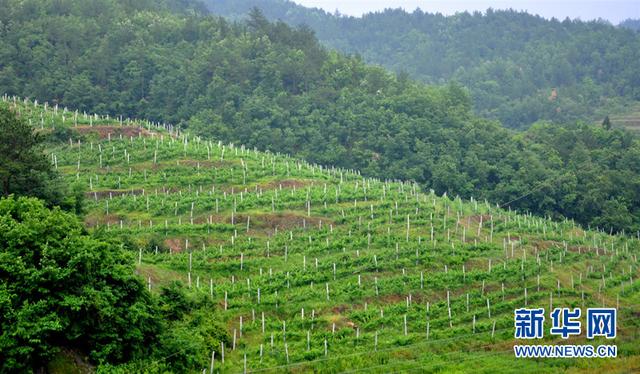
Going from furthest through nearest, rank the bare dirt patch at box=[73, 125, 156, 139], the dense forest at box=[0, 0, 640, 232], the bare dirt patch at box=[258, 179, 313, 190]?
the dense forest at box=[0, 0, 640, 232] → the bare dirt patch at box=[73, 125, 156, 139] → the bare dirt patch at box=[258, 179, 313, 190]

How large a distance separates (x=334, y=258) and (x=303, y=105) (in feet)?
135

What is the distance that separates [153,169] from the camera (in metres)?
51.2

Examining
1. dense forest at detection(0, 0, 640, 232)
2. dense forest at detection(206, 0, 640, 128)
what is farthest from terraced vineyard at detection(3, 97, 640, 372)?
dense forest at detection(206, 0, 640, 128)

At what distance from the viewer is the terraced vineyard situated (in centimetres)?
3234

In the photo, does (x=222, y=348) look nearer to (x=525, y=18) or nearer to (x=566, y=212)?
(x=566, y=212)

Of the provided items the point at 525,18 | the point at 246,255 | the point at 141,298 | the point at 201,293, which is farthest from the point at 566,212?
the point at 525,18

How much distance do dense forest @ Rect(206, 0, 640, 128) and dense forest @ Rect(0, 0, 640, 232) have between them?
44517 mm

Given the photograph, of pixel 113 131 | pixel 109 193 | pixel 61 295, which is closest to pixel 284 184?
pixel 109 193

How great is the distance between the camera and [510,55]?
161 meters

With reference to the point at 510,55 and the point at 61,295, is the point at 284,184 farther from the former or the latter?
the point at 510,55

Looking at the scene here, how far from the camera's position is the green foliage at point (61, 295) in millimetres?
24750

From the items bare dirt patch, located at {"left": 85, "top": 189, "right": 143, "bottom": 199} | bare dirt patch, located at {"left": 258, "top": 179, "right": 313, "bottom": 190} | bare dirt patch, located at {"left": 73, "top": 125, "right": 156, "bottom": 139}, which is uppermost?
bare dirt patch, located at {"left": 73, "top": 125, "right": 156, "bottom": 139}

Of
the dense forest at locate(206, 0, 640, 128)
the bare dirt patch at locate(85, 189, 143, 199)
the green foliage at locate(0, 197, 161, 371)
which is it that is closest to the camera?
the green foliage at locate(0, 197, 161, 371)

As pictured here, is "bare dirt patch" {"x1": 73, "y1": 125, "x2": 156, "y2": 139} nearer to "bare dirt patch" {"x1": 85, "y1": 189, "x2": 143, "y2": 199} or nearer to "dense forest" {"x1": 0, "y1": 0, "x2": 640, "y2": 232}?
"bare dirt patch" {"x1": 85, "y1": 189, "x2": 143, "y2": 199}
